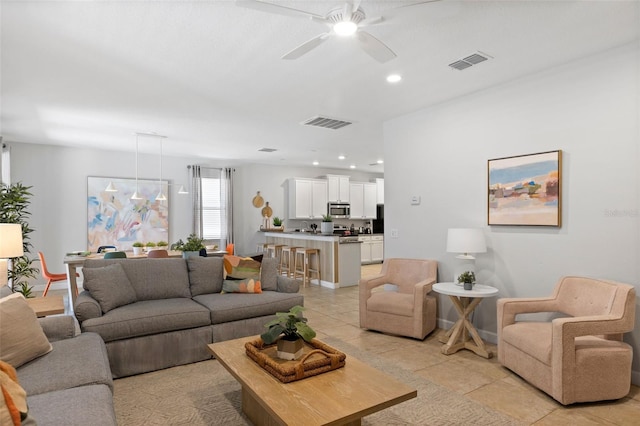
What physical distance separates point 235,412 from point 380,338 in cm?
201

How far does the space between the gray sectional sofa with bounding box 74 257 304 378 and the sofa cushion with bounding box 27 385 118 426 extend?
1.22 metres

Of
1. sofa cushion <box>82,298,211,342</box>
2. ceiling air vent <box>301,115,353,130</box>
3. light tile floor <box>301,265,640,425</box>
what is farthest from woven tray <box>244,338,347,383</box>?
ceiling air vent <box>301,115,353,130</box>

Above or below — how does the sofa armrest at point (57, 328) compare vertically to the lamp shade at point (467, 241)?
below

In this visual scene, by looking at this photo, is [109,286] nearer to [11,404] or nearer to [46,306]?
[46,306]

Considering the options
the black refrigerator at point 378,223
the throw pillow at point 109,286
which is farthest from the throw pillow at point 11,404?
the black refrigerator at point 378,223

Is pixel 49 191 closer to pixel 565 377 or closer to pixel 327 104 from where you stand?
pixel 327 104

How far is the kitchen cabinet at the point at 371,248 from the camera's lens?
9883 millimetres

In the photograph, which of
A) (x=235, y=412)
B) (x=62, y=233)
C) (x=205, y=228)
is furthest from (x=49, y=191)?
(x=235, y=412)

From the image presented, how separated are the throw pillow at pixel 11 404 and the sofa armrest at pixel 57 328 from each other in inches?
55.0

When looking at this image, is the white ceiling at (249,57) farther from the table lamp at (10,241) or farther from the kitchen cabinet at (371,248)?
the kitchen cabinet at (371,248)

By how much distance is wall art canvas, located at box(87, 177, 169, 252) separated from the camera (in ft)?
23.8

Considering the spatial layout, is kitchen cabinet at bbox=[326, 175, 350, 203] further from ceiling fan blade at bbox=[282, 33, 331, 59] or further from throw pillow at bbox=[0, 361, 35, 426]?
throw pillow at bbox=[0, 361, 35, 426]

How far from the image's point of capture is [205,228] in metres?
8.53

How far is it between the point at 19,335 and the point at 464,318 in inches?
142
